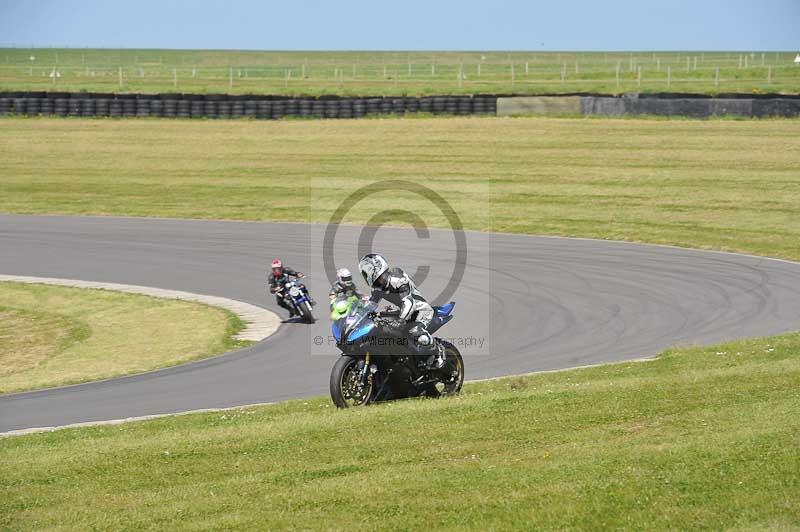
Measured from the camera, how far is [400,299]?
13398mm

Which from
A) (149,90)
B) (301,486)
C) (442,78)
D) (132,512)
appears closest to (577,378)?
(301,486)

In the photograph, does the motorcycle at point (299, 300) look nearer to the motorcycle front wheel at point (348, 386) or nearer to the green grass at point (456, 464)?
the green grass at point (456, 464)

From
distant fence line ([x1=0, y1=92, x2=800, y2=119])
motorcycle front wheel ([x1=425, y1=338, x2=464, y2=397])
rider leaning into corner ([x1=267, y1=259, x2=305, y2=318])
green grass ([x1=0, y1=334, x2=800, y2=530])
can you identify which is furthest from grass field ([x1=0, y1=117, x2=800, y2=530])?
distant fence line ([x1=0, y1=92, x2=800, y2=119])

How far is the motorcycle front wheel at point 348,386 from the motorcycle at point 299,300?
867cm

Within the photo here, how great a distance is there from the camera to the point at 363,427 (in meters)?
11.6

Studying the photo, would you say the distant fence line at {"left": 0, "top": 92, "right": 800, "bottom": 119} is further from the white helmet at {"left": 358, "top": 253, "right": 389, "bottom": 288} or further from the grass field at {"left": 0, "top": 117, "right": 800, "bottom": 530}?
the white helmet at {"left": 358, "top": 253, "right": 389, "bottom": 288}

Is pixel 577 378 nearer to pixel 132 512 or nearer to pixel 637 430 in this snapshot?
pixel 637 430

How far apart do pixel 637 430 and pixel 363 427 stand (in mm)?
2693

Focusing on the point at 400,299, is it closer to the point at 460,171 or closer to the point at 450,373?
the point at 450,373

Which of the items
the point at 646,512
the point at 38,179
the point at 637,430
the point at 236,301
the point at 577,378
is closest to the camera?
the point at 646,512

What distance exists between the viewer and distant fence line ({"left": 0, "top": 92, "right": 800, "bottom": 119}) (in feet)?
175

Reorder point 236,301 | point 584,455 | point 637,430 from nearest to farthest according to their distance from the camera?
point 584,455, point 637,430, point 236,301

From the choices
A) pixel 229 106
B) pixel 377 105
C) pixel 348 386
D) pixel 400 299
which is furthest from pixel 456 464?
pixel 229 106

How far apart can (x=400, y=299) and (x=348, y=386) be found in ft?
3.82
